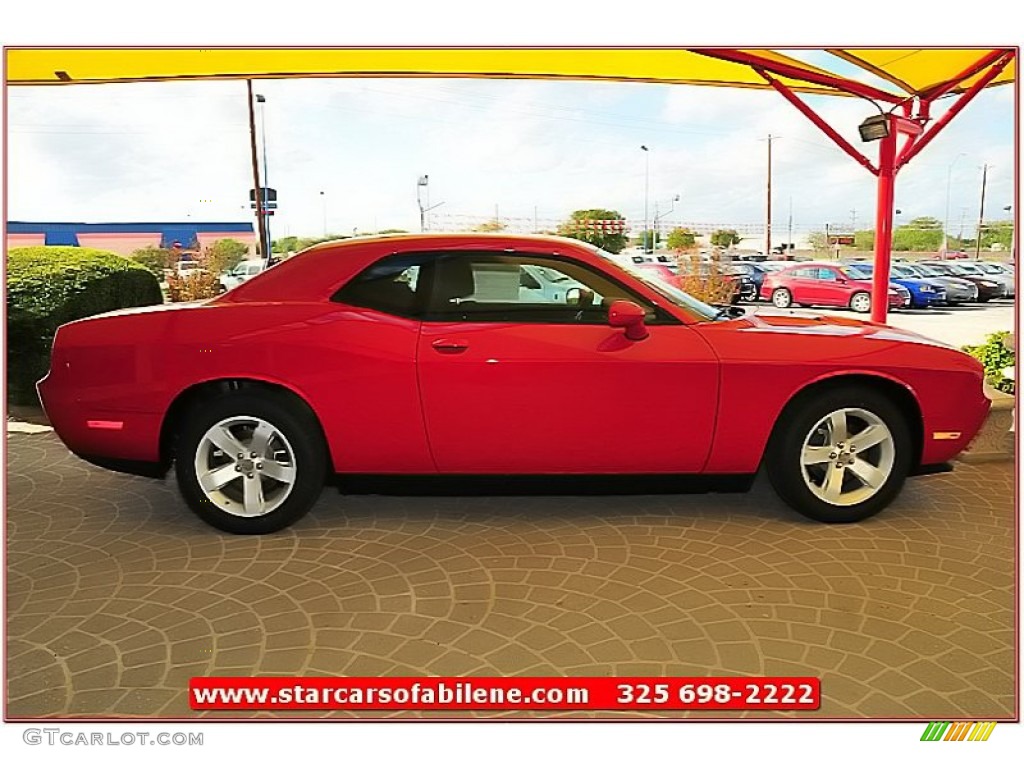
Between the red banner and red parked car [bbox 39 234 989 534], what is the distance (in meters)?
0.98

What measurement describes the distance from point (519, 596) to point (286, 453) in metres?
1.12

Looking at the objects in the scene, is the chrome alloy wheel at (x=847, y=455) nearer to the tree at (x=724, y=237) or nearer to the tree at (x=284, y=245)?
the tree at (x=724, y=237)

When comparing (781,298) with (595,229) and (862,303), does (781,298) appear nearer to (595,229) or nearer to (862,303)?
(862,303)

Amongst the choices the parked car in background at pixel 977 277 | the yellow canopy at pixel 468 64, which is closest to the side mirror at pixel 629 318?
the yellow canopy at pixel 468 64

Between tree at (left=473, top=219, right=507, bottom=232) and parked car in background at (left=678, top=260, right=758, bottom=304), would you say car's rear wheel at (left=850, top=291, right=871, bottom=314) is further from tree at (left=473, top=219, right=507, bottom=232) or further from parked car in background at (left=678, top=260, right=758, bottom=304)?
tree at (left=473, top=219, right=507, bottom=232)

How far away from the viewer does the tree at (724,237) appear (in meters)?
3.74

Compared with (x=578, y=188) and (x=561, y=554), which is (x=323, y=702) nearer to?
(x=561, y=554)

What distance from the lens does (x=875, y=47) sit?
109 inches

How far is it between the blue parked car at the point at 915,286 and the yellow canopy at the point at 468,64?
31.9 inches

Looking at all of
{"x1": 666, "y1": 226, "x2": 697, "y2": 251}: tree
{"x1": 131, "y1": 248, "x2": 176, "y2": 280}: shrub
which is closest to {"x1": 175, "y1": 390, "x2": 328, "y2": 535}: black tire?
{"x1": 131, "y1": 248, "x2": 176, "y2": 280}: shrub

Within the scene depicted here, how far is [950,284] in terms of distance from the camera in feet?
12.0

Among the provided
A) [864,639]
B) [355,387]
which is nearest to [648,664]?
[864,639]

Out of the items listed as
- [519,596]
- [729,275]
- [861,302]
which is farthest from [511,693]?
[861,302]

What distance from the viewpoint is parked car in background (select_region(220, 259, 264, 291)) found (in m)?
3.37
